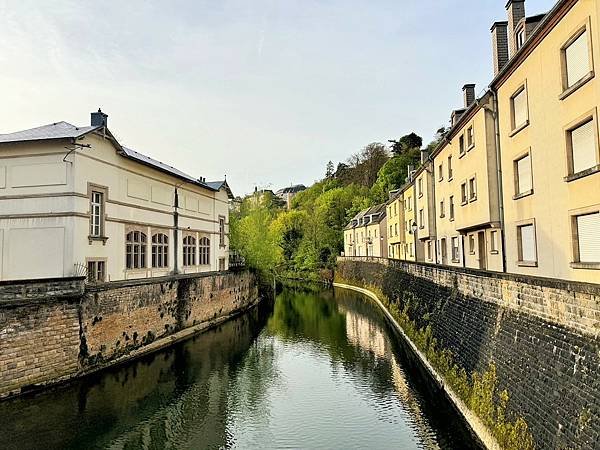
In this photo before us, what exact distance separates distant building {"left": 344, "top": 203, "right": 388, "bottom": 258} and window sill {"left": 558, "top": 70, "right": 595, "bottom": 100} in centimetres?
3475

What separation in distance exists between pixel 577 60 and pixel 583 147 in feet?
6.32

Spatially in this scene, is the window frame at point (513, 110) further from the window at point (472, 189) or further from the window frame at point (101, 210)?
the window frame at point (101, 210)

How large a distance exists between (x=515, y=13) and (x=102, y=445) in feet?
55.5

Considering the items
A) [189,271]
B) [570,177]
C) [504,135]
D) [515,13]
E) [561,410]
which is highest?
[515,13]

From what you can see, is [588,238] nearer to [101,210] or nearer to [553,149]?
[553,149]

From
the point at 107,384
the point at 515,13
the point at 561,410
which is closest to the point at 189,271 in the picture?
the point at 107,384

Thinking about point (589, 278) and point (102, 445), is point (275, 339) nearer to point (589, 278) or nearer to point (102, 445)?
point (102, 445)

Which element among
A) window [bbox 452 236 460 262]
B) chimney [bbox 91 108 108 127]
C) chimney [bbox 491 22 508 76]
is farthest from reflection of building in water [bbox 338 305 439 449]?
chimney [bbox 91 108 108 127]

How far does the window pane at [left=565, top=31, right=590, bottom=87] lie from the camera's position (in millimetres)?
9789

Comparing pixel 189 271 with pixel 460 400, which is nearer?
pixel 460 400

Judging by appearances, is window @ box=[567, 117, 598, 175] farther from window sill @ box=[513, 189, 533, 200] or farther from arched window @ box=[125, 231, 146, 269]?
arched window @ box=[125, 231, 146, 269]

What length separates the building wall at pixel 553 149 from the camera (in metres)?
9.72

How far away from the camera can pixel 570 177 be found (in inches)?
408

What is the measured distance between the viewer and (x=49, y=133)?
1692cm
